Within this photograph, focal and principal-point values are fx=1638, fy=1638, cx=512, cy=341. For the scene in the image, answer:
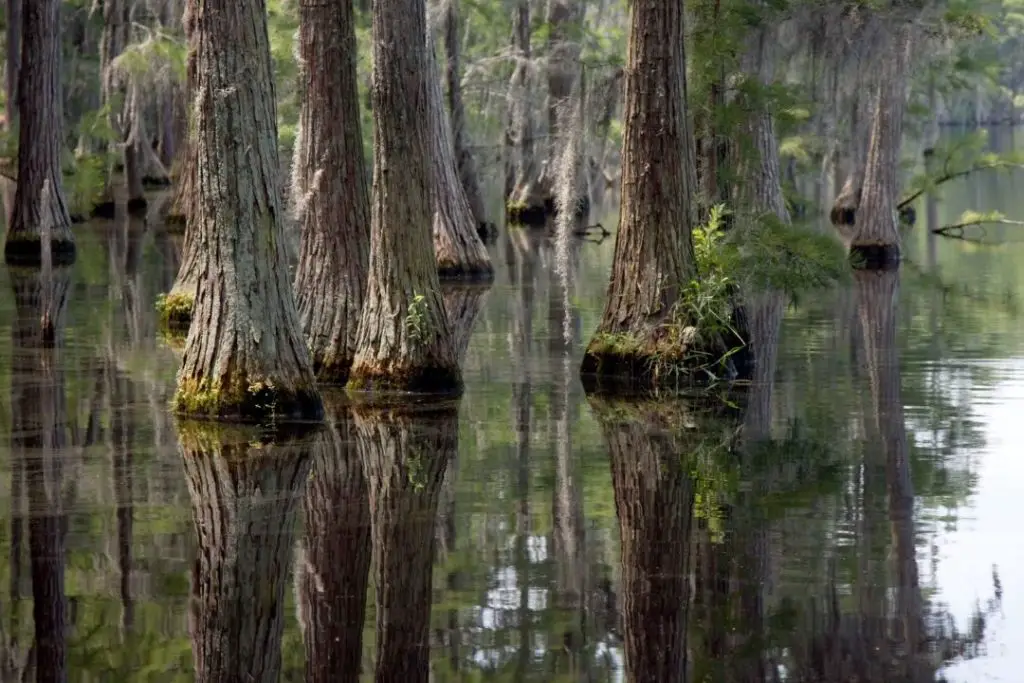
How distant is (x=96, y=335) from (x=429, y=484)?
8.01m

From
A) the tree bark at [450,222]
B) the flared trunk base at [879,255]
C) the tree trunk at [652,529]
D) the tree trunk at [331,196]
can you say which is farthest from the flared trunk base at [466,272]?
the tree trunk at [652,529]

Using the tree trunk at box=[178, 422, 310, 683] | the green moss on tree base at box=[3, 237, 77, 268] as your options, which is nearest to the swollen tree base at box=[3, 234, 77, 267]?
the green moss on tree base at box=[3, 237, 77, 268]

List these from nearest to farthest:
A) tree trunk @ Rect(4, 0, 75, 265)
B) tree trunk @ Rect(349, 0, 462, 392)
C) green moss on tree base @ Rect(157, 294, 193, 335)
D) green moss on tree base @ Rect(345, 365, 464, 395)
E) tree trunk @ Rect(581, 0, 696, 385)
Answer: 1. tree trunk @ Rect(349, 0, 462, 392)
2. green moss on tree base @ Rect(345, 365, 464, 395)
3. tree trunk @ Rect(581, 0, 696, 385)
4. green moss on tree base @ Rect(157, 294, 193, 335)
5. tree trunk @ Rect(4, 0, 75, 265)

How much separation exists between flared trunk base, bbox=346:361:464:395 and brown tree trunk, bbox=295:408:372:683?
2.12 meters

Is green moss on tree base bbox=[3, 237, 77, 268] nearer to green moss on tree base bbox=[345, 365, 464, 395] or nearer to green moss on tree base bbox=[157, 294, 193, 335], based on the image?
green moss on tree base bbox=[157, 294, 193, 335]

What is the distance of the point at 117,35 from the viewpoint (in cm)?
3419

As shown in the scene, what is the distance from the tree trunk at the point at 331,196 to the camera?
13172mm

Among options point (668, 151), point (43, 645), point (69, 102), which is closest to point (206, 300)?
point (668, 151)

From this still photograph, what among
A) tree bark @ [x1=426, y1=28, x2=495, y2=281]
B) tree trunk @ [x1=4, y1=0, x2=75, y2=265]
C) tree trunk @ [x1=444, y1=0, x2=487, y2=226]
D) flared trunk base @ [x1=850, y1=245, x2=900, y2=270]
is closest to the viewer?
tree bark @ [x1=426, y1=28, x2=495, y2=281]

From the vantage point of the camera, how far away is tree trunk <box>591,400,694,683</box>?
639 cm

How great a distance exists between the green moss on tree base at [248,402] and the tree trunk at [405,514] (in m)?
0.46

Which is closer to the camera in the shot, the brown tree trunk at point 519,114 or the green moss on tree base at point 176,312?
the green moss on tree base at point 176,312

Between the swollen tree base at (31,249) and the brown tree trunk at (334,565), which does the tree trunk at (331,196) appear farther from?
the swollen tree base at (31,249)

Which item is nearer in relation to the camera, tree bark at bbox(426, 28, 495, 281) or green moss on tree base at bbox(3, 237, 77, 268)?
tree bark at bbox(426, 28, 495, 281)
